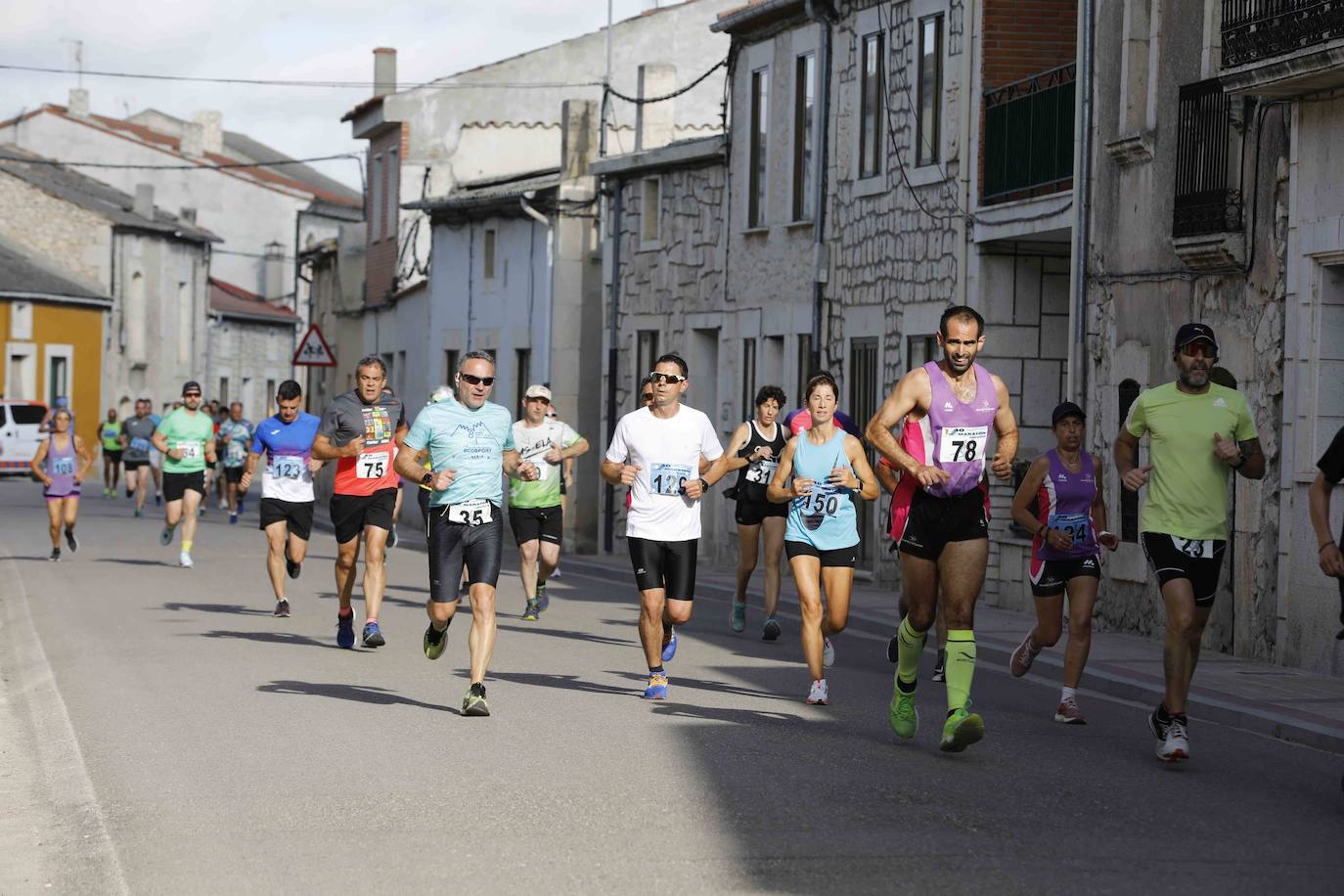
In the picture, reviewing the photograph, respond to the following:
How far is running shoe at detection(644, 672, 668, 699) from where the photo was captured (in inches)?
465

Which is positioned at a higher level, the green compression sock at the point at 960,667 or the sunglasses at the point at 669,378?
the sunglasses at the point at 669,378

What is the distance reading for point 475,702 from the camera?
431 inches

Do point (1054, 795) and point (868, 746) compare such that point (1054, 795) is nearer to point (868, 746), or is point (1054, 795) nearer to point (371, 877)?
point (868, 746)

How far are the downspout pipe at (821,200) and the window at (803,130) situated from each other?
442 mm

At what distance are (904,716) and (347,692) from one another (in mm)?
3532

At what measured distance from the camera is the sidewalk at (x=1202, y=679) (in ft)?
37.3

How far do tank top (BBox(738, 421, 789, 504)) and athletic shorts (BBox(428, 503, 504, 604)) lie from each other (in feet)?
14.7

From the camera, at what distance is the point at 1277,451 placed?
1525 centimetres

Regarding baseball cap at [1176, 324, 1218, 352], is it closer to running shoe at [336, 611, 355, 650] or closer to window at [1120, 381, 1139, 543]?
running shoe at [336, 611, 355, 650]

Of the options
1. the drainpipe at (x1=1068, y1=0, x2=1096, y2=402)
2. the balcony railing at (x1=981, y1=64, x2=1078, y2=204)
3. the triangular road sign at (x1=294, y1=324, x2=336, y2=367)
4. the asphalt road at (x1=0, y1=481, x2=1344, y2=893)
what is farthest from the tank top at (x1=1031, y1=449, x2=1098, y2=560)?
the triangular road sign at (x1=294, y1=324, x2=336, y2=367)

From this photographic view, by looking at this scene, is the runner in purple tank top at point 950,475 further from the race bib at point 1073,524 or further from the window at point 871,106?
the window at point 871,106

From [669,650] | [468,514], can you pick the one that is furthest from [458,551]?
[669,650]

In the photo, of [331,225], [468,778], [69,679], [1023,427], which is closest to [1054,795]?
[468,778]

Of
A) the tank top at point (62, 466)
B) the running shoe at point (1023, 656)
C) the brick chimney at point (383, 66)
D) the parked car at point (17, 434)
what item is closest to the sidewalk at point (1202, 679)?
the running shoe at point (1023, 656)
